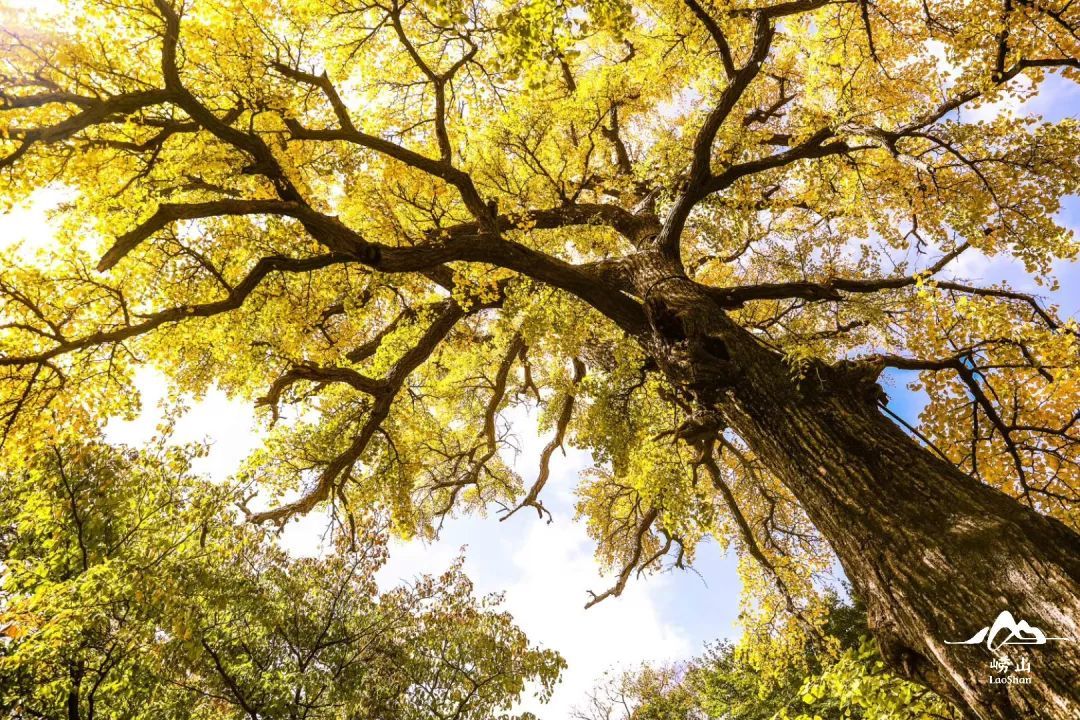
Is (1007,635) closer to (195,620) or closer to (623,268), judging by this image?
(623,268)

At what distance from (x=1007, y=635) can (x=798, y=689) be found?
54.1 feet

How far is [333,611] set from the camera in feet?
32.0

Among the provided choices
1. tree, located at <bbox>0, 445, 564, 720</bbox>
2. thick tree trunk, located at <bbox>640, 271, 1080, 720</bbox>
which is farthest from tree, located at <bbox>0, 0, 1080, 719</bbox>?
tree, located at <bbox>0, 445, 564, 720</bbox>

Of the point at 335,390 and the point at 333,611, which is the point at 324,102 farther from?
the point at 333,611

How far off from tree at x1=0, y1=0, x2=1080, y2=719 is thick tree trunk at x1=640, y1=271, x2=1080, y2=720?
15mm

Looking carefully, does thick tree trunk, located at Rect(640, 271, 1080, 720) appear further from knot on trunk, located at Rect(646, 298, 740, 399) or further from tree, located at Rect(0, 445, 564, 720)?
tree, located at Rect(0, 445, 564, 720)

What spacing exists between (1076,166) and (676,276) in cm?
418

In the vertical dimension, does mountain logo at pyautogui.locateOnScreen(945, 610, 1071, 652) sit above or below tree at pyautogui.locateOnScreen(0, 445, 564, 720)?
below

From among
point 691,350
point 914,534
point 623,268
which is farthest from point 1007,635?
point 623,268

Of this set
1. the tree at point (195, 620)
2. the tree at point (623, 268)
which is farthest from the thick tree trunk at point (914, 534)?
the tree at point (195, 620)

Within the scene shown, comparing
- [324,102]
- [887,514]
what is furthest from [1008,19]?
[324,102]

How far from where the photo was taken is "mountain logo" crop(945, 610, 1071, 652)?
2249 mm

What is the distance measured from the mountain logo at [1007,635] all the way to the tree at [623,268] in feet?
0.12

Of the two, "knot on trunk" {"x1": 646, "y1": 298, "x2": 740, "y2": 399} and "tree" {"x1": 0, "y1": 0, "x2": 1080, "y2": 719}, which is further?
"knot on trunk" {"x1": 646, "y1": 298, "x2": 740, "y2": 399}
